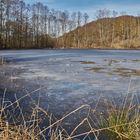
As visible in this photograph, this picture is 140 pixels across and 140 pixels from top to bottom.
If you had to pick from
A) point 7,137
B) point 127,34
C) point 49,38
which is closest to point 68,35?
point 49,38

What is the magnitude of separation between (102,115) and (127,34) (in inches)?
3718

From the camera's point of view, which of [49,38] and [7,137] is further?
[49,38]

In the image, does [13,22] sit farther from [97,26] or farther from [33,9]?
[97,26]

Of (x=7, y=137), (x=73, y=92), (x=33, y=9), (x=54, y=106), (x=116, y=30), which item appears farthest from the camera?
(x=116, y=30)

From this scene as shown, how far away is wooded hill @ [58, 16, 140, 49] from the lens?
9012 centimetres

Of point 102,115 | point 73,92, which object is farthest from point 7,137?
point 73,92

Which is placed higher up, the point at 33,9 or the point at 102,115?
the point at 33,9

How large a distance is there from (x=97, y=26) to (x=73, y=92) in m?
95.5

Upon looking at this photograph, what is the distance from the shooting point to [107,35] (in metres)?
100

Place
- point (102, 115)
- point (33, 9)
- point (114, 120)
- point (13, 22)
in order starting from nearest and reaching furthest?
point (114, 120) → point (102, 115) → point (13, 22) → point (33, 9)

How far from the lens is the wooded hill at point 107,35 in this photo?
90.1 meters

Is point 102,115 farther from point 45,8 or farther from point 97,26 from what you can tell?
point 97,26

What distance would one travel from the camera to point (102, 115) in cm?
781

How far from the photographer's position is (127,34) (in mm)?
100562
